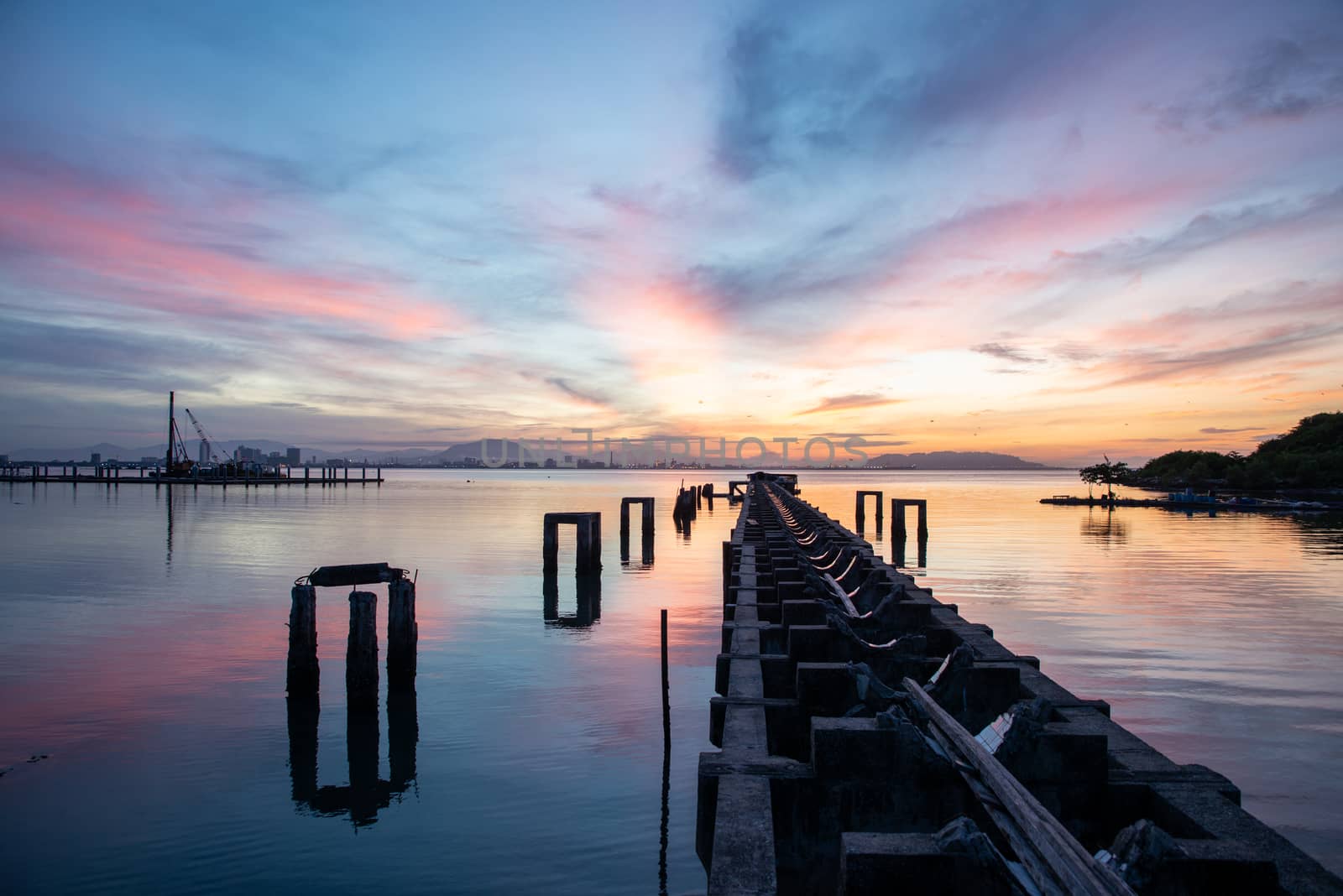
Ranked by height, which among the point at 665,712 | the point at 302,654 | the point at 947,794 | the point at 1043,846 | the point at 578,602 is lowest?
the point at 578,602

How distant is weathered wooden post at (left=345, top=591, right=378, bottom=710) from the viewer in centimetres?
1077

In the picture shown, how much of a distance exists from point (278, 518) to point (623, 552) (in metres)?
29.1

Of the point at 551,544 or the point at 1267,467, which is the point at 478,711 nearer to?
the point at 551,544

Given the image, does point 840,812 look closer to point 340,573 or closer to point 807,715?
point 807,715

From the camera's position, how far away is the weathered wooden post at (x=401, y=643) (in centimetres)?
1177

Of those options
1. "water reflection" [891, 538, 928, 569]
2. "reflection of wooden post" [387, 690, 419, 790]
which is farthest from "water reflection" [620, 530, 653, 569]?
"reflection of wooden post" [387, 690, 419, 790]

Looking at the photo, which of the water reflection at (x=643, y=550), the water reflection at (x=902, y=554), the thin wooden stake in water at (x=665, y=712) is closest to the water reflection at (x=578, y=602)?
the water reflection at (x=643, y=550)

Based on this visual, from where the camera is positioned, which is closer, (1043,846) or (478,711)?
(1043,846)

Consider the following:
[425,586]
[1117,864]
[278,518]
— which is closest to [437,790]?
[1117,864]

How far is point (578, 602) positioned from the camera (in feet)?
69.9

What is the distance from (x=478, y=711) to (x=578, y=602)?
974 centimetres

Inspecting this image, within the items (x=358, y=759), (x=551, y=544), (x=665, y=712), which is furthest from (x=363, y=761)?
(x=551, y=544)

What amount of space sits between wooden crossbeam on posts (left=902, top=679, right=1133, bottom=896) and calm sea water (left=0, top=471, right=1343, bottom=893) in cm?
342

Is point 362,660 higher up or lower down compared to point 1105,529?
higher up
